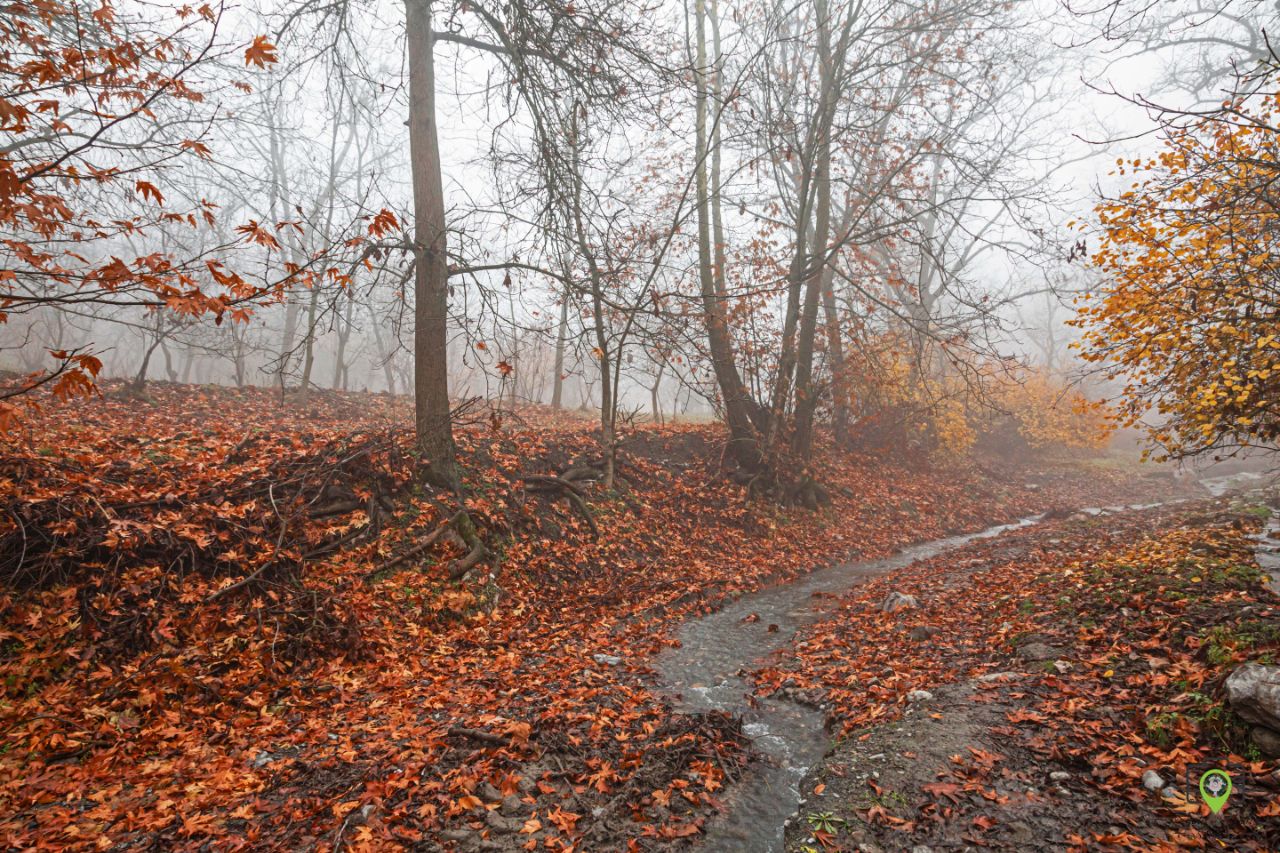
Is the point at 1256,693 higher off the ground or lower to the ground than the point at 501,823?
higher

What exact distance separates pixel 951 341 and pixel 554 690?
9382mm

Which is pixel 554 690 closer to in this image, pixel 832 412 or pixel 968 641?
pixel 968 641

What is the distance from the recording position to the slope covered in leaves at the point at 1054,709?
3145 millimetres

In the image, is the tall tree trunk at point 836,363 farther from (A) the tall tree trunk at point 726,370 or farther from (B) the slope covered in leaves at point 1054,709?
(B) the slope covered in leaves at point 1054,709

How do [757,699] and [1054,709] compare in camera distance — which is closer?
[1054,709]

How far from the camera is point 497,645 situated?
6.31 m

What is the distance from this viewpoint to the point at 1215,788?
312cm

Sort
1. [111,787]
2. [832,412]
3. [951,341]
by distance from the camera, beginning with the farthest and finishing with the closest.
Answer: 1. [832,412]
2. [951,341]
3. [111,787]

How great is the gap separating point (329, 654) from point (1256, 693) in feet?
22.3

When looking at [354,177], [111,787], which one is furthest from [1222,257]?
[354,177]

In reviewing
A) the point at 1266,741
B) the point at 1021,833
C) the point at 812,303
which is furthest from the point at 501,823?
the point at 812,303

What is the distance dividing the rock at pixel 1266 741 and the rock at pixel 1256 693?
0.10 ft

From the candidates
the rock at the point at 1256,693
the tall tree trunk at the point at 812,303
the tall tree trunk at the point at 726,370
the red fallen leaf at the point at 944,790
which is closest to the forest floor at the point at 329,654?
the red fallen leaf at the point at 944,790

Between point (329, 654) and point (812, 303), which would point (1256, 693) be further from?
point (812, 303)
